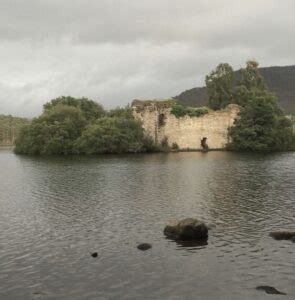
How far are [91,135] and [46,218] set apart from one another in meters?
59.1

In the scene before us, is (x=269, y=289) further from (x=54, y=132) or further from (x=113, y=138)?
(x=54, y=132)

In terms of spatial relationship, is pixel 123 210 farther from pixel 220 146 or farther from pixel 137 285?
pixel 220 146

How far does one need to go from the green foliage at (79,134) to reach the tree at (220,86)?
56.7ft

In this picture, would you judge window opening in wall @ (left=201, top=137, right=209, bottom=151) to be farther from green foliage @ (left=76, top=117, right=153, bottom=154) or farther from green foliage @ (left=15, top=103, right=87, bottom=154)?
green foliage @ (left=15, top=103, right=87, bottom=154)

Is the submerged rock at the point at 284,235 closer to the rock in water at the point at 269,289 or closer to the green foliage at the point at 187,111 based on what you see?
the rock in water at the point at 269,289

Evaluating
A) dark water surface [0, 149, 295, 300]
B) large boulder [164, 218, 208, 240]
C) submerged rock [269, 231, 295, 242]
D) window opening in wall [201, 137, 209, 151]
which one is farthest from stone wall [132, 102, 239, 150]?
large boulder [164, 218, 208, 240]

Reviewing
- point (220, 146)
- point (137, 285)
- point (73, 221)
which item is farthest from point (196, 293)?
point (220, 146)

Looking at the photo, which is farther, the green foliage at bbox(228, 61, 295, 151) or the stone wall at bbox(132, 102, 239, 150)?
the stone wall at bbox(132, 102, 239, 150)

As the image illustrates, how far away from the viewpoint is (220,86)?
97312mm

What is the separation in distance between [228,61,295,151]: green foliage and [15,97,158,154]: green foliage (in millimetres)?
17734

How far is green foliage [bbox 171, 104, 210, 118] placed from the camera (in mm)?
95463

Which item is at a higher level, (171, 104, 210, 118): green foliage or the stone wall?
(171, 104, 210, 118): green foliage

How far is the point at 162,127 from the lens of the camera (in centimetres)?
9681

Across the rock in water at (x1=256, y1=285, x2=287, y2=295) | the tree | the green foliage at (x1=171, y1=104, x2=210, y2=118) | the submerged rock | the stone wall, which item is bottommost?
the rock in water at (x1=256, y1=285, x2=287, y2=295)
